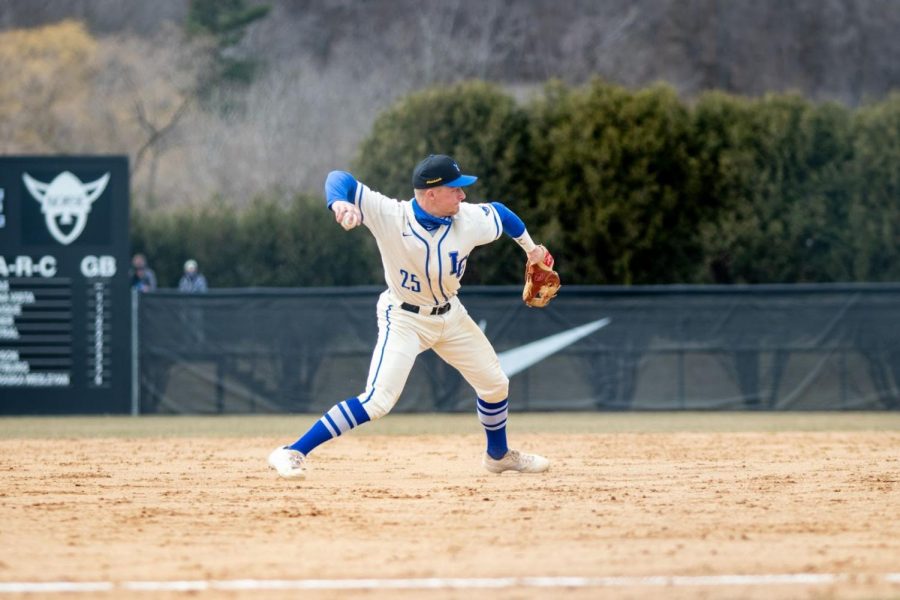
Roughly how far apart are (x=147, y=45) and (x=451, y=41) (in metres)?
9.59

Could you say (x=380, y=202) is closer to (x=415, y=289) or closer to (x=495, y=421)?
(x=415, y=289)

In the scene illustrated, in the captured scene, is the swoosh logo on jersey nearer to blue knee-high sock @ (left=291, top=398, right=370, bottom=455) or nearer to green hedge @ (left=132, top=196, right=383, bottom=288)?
green hedge @ (left=132, top=196, right=383, bottom=288)

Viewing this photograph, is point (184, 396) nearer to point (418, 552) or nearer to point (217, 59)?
point (418, 552)

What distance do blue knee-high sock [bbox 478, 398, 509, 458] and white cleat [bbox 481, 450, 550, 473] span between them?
0.05m

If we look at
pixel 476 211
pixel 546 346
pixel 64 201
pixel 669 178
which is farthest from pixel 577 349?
pixel 476 211

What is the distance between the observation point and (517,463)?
9016 mm

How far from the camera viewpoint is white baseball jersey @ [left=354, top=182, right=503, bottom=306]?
820 centimetres

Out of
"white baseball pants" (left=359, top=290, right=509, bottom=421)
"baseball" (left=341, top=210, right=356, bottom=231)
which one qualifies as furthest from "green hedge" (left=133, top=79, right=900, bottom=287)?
"baseball" (left=341, top=210, right=356, bottom=231)

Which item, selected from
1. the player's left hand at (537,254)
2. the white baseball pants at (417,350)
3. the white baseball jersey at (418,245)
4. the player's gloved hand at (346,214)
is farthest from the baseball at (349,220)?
the player's left hand at (537,254)

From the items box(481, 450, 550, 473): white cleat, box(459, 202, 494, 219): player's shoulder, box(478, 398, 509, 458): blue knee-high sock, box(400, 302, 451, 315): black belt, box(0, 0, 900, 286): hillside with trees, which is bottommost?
box(481, 450, 550, 473): white cleat

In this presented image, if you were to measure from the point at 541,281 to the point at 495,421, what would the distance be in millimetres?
979

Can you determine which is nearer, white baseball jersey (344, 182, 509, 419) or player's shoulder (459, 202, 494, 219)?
white baseball jersey (344, 182, 509, 419)

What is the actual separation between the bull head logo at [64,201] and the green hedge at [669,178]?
6047 millimetres

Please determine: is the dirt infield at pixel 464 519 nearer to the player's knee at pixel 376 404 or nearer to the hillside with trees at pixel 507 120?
the player's knee at pixel 376 404
